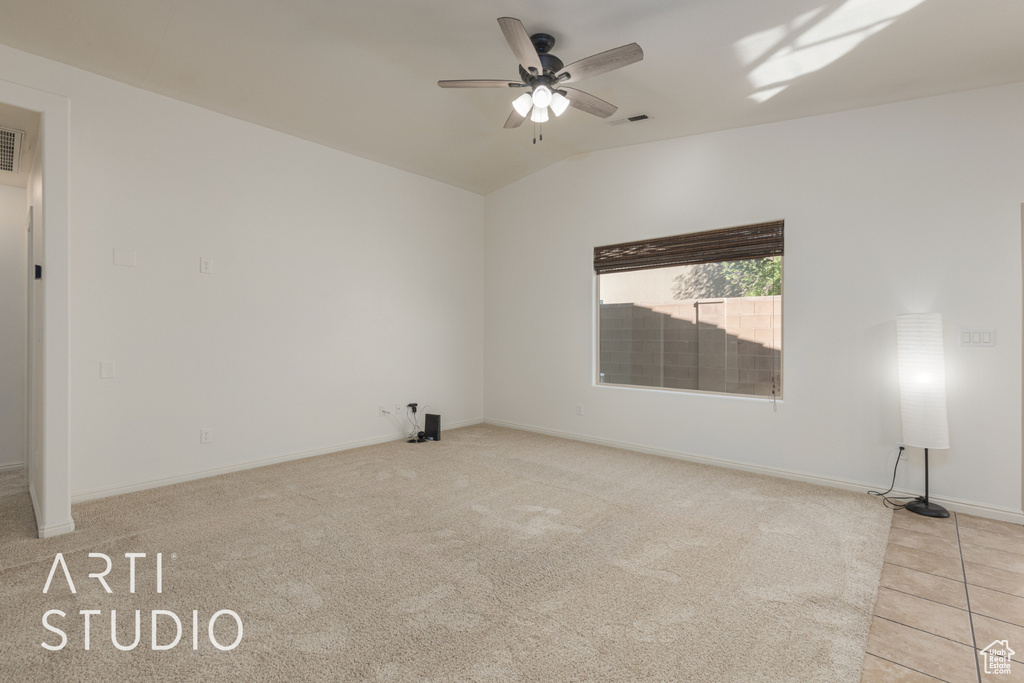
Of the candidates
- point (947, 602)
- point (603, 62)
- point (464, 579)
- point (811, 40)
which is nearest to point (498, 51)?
point (603, 62)

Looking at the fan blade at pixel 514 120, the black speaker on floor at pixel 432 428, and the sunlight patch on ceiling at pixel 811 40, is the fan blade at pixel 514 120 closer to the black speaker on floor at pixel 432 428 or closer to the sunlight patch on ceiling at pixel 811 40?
the sunlight patch on ceiling at pixel 811 40

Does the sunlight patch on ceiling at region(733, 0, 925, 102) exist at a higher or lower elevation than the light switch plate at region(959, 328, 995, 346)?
higher

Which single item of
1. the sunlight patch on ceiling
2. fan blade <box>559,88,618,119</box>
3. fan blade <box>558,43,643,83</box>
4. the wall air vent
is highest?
the wall air vent

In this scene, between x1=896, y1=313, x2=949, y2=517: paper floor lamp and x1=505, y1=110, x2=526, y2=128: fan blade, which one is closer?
x1=896, y1=313, x2=949, y2=517: paper floor lamp

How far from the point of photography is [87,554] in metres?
2.57

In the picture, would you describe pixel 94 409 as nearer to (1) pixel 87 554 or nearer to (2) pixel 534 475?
(1) pixel 87 554

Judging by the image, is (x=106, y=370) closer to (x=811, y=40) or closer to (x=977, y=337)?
(x=811, y=40)

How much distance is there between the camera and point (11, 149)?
10.8ft

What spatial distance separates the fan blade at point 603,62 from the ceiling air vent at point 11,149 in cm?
353

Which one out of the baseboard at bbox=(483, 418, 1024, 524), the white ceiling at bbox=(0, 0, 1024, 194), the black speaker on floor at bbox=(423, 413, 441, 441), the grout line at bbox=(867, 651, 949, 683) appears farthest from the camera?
the black speaker on floor at bbox=(423, 413, 441, 441)

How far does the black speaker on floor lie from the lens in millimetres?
5301

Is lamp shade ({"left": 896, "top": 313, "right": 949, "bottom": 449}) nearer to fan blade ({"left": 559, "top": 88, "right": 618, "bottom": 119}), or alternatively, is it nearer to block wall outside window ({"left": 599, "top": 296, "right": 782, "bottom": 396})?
block wall outside window ({"left": 599, "top": 296, "right": 782, "bottom": 396})

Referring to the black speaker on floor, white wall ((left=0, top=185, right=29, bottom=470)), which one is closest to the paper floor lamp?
the black speaker on floor

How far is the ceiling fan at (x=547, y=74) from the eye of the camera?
2570 mm
